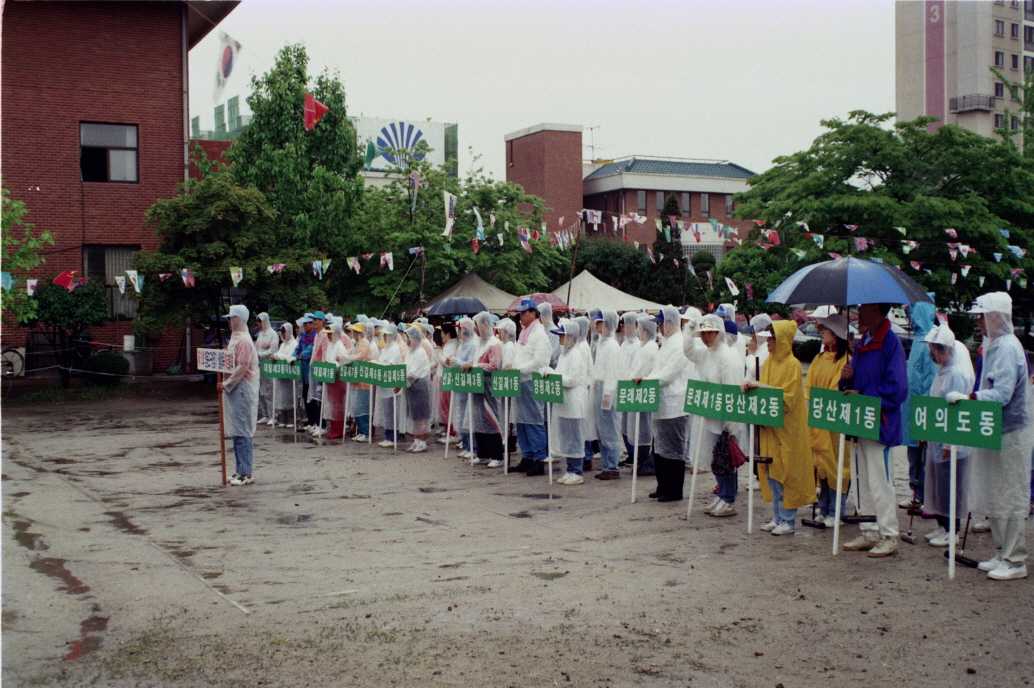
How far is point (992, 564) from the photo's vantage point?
275 inches

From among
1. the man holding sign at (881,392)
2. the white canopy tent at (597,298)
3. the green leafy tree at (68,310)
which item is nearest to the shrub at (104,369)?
the green leafy tree at (68,310)

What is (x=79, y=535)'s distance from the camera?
875 cm

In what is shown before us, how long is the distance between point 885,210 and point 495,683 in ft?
80.0

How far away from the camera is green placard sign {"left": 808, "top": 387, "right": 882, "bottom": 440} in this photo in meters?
7.30

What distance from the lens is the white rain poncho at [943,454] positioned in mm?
7770

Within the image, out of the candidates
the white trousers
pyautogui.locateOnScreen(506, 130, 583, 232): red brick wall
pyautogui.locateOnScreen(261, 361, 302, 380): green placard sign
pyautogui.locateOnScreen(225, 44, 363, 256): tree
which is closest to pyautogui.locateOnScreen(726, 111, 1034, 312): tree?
pyautogui.locateOnScreen(225, 44, 363, 256): tree

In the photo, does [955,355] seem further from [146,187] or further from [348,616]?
[146,187]

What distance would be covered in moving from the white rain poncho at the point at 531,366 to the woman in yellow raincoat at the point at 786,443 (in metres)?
3.84

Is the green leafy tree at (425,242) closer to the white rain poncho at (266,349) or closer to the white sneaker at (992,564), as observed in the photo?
the white rain poncho at (266,349)

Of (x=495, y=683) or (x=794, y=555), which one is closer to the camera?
(x=495, y=683)

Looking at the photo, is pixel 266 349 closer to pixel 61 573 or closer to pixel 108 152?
pixel 61 573

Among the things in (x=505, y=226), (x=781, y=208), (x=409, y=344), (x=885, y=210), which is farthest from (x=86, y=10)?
(x=885, y=210)

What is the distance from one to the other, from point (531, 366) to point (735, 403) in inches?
150

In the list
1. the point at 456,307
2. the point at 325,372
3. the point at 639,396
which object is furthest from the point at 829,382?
the point at 456,307
